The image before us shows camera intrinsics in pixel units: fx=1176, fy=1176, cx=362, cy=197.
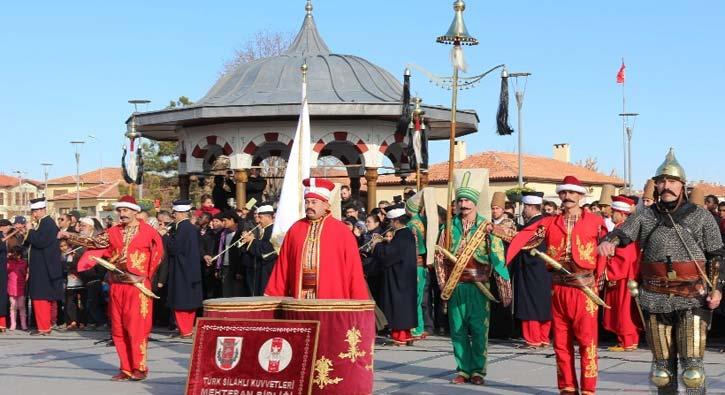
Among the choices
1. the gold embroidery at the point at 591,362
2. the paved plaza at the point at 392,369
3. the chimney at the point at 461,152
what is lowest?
the paved plaza at the point at 392,369

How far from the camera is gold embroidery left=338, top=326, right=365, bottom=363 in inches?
363

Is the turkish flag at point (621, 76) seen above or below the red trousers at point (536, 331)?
above

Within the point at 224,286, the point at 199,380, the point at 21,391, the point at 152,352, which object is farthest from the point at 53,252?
the point at 199,380

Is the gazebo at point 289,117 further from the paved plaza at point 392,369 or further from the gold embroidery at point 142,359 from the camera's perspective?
the gold embroidery at point 142,359

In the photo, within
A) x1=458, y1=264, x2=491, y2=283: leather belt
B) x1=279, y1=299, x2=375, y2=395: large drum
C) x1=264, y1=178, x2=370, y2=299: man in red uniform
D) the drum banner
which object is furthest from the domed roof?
the drum banner

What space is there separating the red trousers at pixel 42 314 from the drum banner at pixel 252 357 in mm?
9733

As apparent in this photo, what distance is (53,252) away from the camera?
60.5 feet

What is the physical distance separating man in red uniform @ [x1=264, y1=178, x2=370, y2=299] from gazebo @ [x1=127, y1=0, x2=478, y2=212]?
14535 millimetres

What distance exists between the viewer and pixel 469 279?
11.5 m

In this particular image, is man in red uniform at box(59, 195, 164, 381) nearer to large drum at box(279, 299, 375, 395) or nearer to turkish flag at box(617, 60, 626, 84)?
large drum at box(279, 299, 375, 395)

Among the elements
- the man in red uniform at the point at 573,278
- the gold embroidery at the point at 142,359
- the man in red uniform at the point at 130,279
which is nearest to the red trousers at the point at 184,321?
the man in red uniform at the point at 130,279

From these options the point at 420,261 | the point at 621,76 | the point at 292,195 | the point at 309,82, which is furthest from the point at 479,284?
the point at 621,76

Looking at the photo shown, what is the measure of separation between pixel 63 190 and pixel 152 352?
350 ft

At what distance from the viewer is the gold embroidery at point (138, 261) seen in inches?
484
